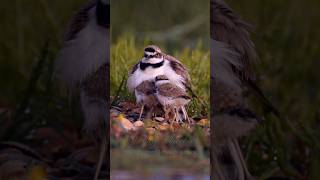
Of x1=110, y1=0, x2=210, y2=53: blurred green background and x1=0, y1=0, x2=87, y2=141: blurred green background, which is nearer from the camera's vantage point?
x1=110, y1=0, x2=210, y2=53: blurred green background

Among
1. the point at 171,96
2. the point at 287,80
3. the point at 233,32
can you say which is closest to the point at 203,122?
the point at 171,96

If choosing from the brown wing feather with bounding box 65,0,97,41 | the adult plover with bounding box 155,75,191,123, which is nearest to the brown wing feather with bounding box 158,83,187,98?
the adult plover with bounding box 155,75,191,123

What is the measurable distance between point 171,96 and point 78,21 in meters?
0.28

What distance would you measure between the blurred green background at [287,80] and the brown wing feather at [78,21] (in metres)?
0.34

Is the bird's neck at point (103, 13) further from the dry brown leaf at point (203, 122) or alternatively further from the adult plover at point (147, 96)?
the dry brown leaf at point (203, 122)

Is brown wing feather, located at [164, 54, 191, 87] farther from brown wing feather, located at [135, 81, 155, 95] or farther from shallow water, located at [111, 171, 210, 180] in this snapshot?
shallow water, located at [111, 171, 210, 180]

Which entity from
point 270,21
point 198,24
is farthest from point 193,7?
point 270,21

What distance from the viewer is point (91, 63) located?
175 cm

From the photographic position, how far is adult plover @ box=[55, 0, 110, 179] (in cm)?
173

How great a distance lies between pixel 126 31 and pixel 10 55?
2.39 feet

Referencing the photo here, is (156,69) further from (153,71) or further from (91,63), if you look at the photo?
(91,63)

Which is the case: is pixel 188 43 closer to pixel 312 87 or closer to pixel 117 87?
pixel 117 87

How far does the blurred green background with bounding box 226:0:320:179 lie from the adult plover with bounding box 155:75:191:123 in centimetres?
23

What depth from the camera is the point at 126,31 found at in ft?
5.64
